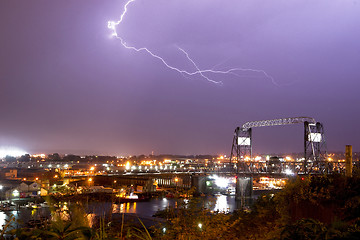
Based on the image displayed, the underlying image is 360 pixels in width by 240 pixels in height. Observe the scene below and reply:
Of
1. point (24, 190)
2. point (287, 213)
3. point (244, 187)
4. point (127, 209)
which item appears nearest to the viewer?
point (287, 213)

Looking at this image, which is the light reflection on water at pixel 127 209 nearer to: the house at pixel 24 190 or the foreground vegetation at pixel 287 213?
the house at pixel 24 190

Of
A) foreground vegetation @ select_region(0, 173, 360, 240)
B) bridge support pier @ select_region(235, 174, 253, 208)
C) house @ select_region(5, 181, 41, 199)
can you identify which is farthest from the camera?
bridge support pier @ select_region(235, 174, 253, 208)

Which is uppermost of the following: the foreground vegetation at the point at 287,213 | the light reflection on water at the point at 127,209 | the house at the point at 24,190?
the foreground vegetation at the point at 287,213

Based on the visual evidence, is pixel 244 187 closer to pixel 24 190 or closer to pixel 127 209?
pixel 127 209

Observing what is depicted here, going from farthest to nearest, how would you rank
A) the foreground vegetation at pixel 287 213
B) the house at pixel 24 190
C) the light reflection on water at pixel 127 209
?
the house at pixel 24 190 → the light reflection on water at pixel 127 209 → the foreground vegetation at pixel 287 213

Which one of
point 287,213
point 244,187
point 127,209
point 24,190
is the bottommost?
point 127,209

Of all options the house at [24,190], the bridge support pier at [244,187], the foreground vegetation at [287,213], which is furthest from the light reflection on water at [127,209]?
the foreground vegetation at [287,213]

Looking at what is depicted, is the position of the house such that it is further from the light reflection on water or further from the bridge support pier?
the bridge support pier

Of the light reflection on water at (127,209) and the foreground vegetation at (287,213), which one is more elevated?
the foreground vegetation at (287,213)

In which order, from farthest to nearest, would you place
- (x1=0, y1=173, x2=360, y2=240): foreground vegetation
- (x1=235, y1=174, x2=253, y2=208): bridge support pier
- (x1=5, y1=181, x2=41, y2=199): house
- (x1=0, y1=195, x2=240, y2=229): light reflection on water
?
(x1=235, y1=174, x2=253, y2=208): bridge support pier → (x1=5, y1=181, x2=41, y2=199): house → (x1=0, y1=195, x2=240, y2=229): light reflection on water → (x1=0, y1=173, x2=360, y2=240): foreground vegetation

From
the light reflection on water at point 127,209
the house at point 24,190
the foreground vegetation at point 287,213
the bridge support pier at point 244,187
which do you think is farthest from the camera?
the bridge support pier at point 244,187

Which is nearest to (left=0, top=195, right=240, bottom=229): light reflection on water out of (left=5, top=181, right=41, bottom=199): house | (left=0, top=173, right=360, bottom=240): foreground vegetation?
(left=5, top=181, right=41, bottom=199): house

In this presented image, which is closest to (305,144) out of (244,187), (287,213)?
(244,187)
